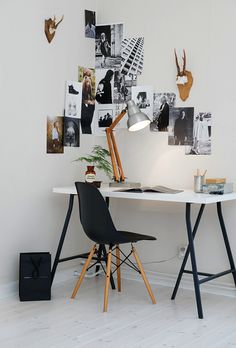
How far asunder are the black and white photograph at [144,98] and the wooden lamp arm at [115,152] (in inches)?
12.0

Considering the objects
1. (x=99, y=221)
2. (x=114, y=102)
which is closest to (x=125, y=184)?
(x=99, y=221)

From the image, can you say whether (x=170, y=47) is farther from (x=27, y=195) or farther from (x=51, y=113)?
(x=27, y=195)

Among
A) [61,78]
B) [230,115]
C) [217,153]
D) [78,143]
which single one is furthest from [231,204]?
[61,78]

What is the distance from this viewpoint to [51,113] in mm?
4164

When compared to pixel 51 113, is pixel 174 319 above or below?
below

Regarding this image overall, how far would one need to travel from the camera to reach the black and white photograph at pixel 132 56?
4.39m

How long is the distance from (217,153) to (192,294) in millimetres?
991

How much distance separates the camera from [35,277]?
12.6 feet

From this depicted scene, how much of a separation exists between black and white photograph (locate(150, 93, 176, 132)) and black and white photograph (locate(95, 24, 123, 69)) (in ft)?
1.55

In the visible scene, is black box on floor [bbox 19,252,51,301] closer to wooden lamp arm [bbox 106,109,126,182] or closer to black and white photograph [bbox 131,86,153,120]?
wooden lamp arm [bbox 106,109,126,182]

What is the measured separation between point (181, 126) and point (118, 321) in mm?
1538

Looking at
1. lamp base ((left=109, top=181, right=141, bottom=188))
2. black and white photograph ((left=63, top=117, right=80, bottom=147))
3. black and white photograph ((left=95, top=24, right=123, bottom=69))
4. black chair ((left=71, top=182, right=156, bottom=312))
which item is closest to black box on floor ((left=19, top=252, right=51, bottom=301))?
black chair ((left=71, top=182, right=156, bottom=312))

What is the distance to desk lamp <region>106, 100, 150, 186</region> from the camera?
3979 millimetres

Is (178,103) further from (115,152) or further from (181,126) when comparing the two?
(115,152)
